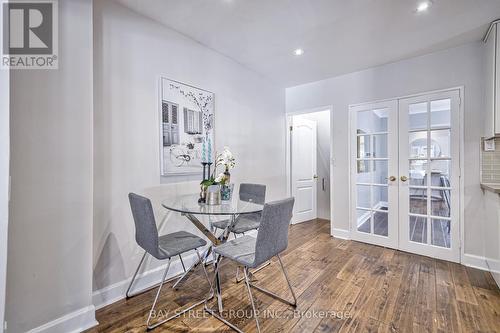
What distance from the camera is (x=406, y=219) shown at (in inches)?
119

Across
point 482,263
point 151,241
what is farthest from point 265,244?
point 482,263

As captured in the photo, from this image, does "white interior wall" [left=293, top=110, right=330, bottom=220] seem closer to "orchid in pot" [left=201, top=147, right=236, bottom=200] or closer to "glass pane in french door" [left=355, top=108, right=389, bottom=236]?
"glass pane in french door" [left=355, top=108, right=389, bottom=236]

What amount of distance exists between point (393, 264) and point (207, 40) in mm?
3441

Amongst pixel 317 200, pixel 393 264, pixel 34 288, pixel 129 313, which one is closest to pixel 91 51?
pixel 34 288

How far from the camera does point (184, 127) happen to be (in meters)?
2.46

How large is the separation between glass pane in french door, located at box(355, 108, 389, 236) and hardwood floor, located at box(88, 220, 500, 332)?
1.90ft

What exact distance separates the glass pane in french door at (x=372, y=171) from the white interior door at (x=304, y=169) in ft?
3.77

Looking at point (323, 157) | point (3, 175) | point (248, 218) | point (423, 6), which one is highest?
point (423, 6)

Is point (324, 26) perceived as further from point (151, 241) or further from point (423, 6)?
point (151, 241)

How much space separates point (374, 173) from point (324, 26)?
2.15 metres

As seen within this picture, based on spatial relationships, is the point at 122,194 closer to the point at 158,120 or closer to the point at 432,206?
Answer: the point at 158,120

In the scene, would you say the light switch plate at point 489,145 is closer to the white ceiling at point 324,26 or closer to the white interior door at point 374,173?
the white interior door at point 374,173

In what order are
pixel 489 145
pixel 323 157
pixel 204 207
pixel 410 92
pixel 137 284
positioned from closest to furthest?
1. pixel 204 207
2. pixel 137 284
3. pixel 489 145
4. pixel 410 92
5. pixel 323 157

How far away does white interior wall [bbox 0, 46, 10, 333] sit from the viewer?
1.25 m
